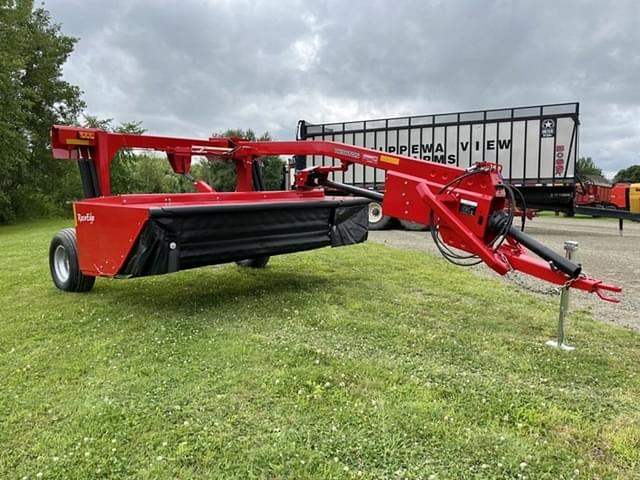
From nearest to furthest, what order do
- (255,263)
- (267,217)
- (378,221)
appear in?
1. (267,217)
2. (255,263)
3. (378,221)

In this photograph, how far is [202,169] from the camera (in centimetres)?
4797

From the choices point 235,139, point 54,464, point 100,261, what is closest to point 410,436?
point 54,464

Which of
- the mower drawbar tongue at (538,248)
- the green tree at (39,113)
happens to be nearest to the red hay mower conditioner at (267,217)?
the mower drawbar tongue at (538,248)

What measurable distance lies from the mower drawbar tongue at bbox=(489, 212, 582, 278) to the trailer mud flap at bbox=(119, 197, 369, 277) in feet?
6.71

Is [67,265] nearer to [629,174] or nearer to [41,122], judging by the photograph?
[41,122]

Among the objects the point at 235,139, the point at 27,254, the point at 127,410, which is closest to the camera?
the point at 127,410

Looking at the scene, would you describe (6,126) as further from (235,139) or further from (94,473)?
(94,473)

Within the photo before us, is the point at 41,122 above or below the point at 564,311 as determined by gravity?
above

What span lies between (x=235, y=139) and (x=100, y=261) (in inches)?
101

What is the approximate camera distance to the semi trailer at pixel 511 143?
42.1 feet

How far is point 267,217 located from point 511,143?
33.9ft

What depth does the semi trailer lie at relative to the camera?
12.8 metres

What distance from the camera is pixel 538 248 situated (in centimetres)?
373

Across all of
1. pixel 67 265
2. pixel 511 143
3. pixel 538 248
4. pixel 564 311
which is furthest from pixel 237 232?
pixel 511 143
